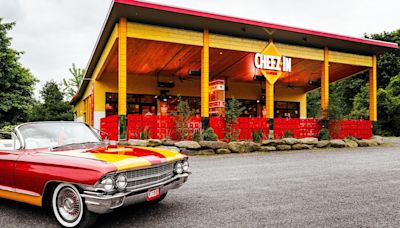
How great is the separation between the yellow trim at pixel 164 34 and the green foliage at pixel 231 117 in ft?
10.5

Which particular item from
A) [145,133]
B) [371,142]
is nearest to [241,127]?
[145,133]

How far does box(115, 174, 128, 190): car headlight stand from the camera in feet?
11.6

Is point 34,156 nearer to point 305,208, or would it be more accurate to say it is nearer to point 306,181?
point 305,208

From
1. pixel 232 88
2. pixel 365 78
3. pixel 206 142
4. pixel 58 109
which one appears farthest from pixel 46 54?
pixel 206 142

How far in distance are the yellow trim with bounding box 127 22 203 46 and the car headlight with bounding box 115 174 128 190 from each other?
10.5m

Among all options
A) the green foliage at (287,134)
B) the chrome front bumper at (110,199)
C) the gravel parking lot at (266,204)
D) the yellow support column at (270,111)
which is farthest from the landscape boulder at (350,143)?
Result: the chrome front bumper at (110,199)

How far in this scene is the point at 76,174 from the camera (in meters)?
3.54

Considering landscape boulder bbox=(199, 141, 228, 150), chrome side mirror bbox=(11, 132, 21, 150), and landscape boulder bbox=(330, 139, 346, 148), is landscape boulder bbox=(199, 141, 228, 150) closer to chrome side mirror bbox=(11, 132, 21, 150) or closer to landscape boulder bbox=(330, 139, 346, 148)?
landscape boulder bbox=(330, 139, 346, 148)

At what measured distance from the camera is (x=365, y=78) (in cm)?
3622

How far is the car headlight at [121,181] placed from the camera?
353cm

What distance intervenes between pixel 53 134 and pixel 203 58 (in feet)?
33.9

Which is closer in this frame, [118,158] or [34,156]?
[118,158]

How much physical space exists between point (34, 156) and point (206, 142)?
869 centimetres

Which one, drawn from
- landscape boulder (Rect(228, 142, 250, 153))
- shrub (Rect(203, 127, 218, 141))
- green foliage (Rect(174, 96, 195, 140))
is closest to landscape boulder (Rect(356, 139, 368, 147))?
landscape boulder (Rect(228, 142, 250, 153))
